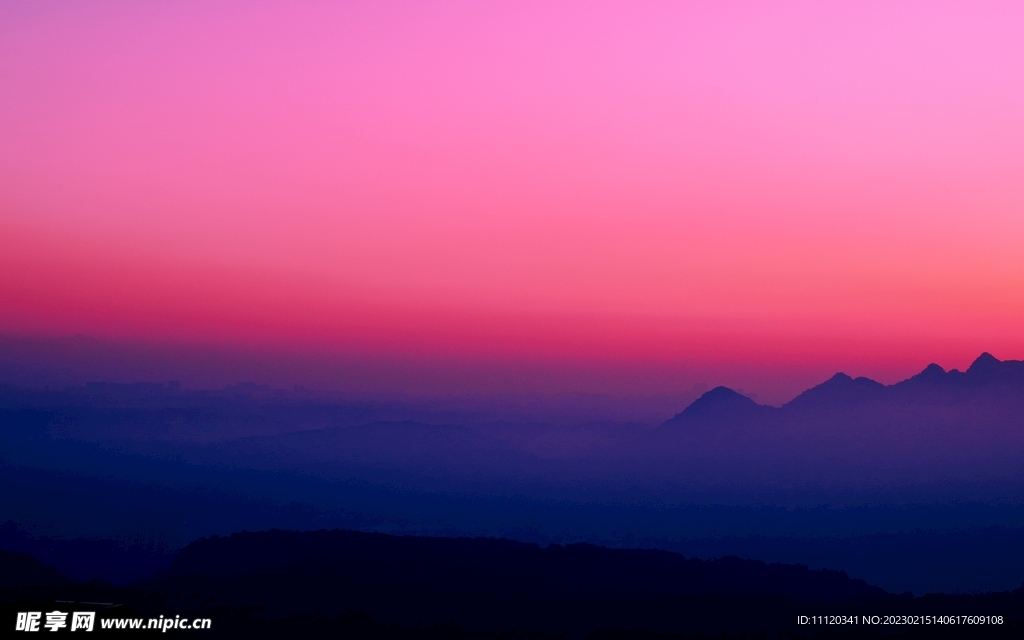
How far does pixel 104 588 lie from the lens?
196750 mm

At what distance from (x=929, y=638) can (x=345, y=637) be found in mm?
129999

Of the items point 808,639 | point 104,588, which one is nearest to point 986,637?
point 808,639

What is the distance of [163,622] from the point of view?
46625 millimetres

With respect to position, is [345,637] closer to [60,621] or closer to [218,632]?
[218,632]

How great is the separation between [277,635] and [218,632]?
13029 millimetres

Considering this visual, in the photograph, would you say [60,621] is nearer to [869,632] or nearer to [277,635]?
[277,635]

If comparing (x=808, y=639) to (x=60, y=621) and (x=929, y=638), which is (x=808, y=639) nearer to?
(x=929, y=638)

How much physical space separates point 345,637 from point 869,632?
118 meters

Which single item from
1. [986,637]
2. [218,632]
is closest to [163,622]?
[218,632]

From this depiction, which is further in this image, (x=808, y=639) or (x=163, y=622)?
(x=808, y=639)

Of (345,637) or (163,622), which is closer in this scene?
(163,622)

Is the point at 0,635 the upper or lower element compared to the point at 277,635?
upper

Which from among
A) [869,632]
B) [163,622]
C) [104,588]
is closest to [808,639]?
[869,632]

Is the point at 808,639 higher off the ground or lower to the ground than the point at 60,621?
lower
